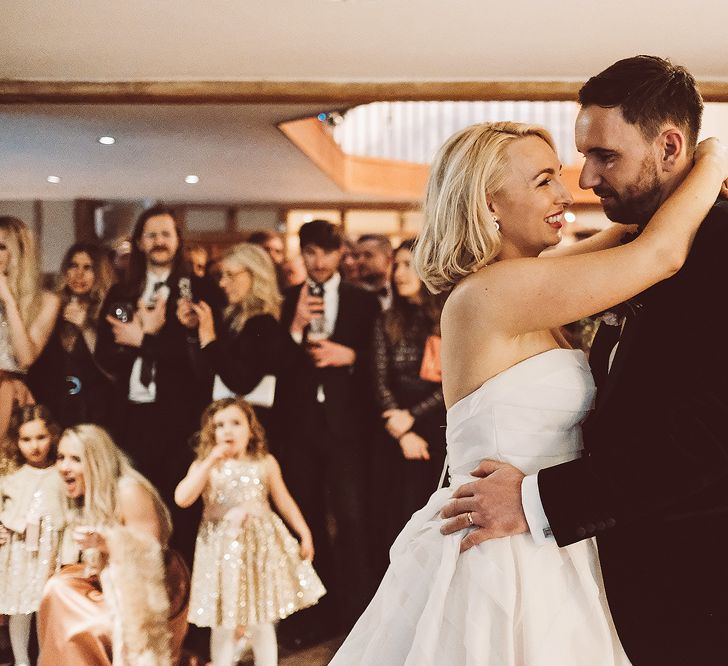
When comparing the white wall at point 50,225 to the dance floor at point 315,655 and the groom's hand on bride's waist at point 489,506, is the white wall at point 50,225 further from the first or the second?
→ the groom's hand on bride's waist at point 489,506

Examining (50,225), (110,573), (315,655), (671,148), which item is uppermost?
(50,225)

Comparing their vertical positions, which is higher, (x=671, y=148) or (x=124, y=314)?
(x=671, y=148)

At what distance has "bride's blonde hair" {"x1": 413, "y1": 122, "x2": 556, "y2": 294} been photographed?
164 cm

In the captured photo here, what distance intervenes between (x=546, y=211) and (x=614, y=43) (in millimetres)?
1386

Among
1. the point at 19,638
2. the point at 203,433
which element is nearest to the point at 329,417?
the point at 203,433

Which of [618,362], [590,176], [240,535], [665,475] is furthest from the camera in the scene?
[240,535]

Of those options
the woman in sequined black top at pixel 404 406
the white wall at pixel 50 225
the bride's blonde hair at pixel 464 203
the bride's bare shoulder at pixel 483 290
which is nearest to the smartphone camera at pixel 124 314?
the white wall at pixel 50 225

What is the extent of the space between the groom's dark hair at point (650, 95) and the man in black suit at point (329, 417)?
5.49ft

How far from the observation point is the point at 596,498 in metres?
1.37

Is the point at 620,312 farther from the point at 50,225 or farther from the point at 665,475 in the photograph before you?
the point at 50,225

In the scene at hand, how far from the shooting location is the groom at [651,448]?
135 cm

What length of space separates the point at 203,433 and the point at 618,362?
6.44ft

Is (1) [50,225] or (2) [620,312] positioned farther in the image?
(1) [50,225]

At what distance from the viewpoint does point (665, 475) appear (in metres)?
1.34
